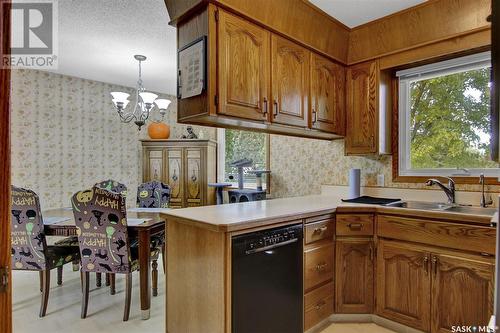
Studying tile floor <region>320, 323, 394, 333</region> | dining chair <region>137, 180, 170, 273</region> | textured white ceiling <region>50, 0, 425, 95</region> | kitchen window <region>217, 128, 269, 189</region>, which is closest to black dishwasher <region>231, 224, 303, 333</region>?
tile floor <region>320, 323, 394, 333</region>

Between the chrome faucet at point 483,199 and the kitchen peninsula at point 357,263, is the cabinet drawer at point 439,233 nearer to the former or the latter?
the kitchen peninsula at point 357,263

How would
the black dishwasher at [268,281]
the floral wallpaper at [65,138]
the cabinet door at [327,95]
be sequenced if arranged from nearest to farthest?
the black dishwasher at [268,281] < the cabinet door at [327,95] < the floral wallpaper at [65,138]

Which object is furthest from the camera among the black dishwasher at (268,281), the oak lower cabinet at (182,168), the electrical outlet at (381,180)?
the oak lower cabinet at (182,168)

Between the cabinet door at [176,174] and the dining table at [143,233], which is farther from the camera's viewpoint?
the cabinet door at [176,174]

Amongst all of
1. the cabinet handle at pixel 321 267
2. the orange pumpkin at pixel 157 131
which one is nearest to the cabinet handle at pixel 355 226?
the cabinet handle at pixel 321 267

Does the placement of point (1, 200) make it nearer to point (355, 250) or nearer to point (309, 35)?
point (355, 250)

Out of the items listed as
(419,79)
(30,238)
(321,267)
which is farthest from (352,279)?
(30,238)

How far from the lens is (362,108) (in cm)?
270

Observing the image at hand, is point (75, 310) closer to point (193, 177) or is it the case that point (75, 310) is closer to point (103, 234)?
point (103, 234)

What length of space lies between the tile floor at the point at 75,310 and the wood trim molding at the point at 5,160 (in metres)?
1.82

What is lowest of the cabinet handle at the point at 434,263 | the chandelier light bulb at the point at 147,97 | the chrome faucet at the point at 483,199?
the cabinet handle at the point at 434,263

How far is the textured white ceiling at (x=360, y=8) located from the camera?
228 cm

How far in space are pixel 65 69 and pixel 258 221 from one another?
373 cm

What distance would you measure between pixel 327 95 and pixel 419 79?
0.83m
